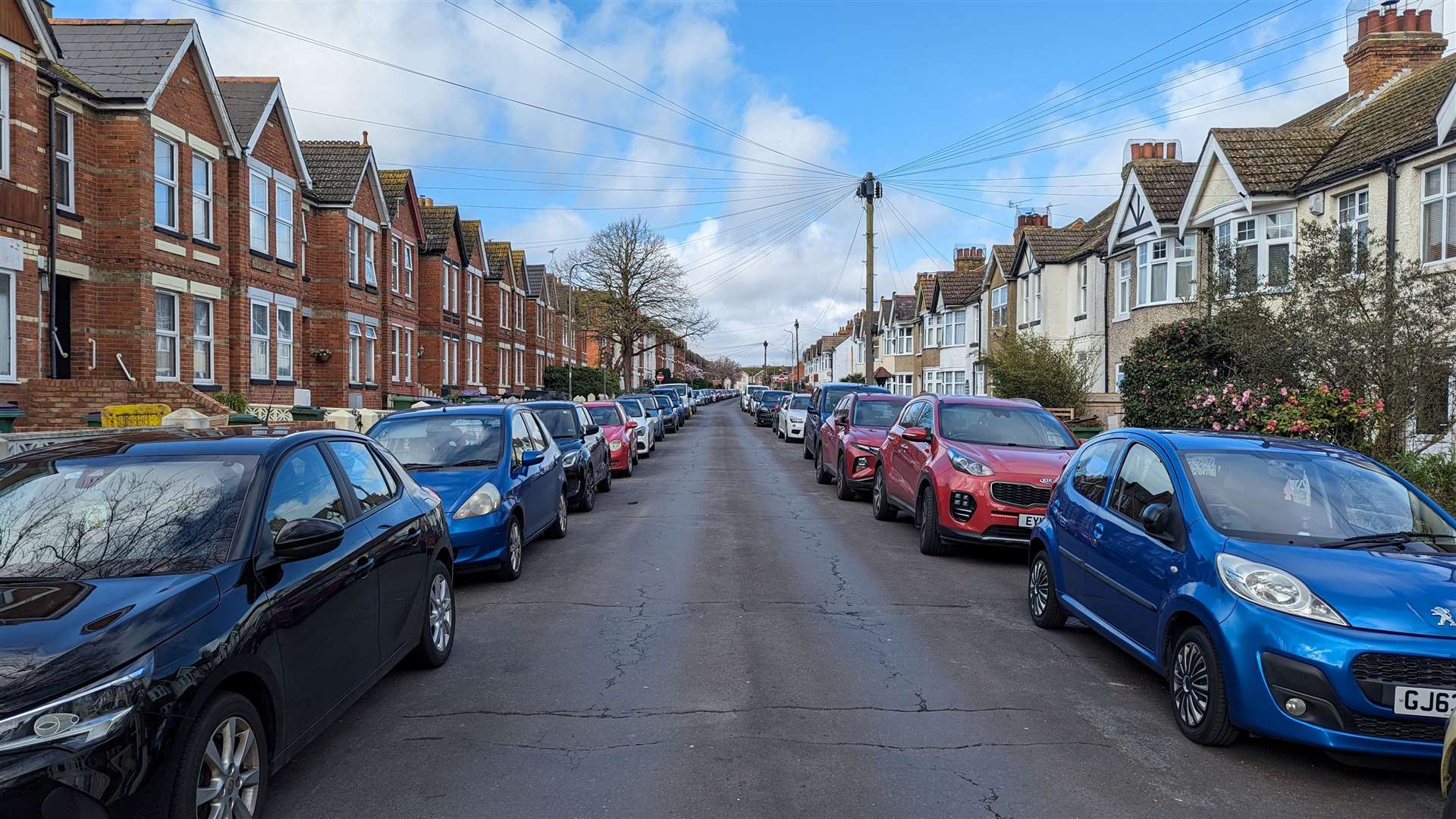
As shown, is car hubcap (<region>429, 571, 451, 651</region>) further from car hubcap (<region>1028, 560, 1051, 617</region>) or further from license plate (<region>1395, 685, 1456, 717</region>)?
license plate (<region>1395, 685, 1456, 717</region>)

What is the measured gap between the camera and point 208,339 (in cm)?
2028

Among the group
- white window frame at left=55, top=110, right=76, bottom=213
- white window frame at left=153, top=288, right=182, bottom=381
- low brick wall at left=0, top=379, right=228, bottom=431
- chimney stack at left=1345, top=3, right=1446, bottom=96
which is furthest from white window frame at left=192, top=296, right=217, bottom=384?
chimney stack at left=1345, top=3, right=1446, bottom=96

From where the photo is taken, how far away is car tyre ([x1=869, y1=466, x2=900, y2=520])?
1266 centimetres

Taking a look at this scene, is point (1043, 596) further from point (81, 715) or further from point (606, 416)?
point (606, 416)

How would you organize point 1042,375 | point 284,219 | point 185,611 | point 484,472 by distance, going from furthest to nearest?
point 1042,375 < point 284,219 < point 484,472 < point 185,611

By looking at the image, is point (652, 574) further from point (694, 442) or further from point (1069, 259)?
point (1069, 259)

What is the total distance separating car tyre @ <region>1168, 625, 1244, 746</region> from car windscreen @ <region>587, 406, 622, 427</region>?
1492cm

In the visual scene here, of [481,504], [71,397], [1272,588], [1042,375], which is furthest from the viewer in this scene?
[1042,375]

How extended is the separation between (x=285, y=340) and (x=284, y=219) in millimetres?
3049

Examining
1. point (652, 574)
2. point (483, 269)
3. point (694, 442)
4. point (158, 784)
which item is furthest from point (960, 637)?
point (483, 269)

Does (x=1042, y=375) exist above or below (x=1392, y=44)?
below

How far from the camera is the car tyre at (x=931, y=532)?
9.90 metres

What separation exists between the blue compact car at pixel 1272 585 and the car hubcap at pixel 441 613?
412 centimetres

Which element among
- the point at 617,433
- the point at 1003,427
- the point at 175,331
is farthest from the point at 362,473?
the point at 175,331
